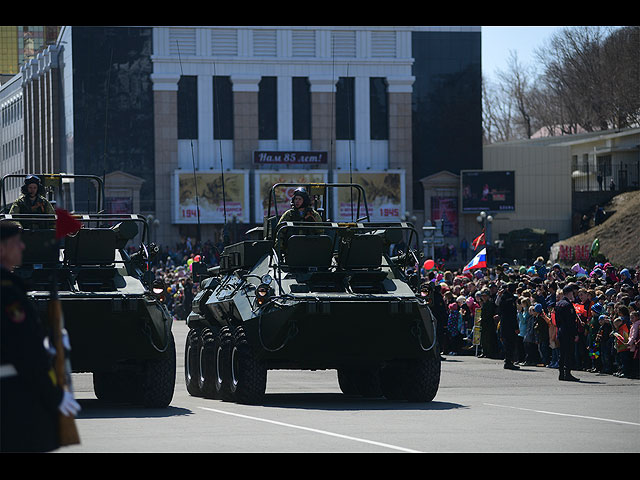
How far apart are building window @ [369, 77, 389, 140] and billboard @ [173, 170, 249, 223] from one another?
819 centimetres

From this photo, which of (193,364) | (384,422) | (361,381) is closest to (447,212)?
(361,381)

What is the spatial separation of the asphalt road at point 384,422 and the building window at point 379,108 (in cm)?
5768

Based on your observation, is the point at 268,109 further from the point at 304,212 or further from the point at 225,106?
the point at 304,212

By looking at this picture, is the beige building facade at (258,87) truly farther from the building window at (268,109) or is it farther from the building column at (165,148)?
the building window at (268,109)

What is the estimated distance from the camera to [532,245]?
70312mm

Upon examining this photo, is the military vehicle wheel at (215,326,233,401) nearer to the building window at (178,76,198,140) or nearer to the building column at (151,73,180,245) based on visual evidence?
the building column at (151,73,180,245)

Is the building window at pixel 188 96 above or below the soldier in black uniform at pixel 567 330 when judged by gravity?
above

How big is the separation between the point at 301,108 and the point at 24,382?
7163 cm

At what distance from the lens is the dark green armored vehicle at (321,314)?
1809cm

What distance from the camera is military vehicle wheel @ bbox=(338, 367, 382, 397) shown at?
20.6 meters

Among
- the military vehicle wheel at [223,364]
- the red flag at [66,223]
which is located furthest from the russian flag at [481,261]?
the red flag at [66,223]

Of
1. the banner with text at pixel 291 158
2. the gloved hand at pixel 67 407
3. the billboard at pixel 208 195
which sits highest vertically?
the banner with text at pixel 291 158

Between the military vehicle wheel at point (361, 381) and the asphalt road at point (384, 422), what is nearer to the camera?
the asphalt road at point (384, 422)

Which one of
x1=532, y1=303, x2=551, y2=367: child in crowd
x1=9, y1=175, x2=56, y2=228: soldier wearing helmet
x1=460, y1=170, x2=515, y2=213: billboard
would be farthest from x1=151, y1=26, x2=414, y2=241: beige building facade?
x1=9, y1=175, x2=56, y2=228: soldier wearing helmet
